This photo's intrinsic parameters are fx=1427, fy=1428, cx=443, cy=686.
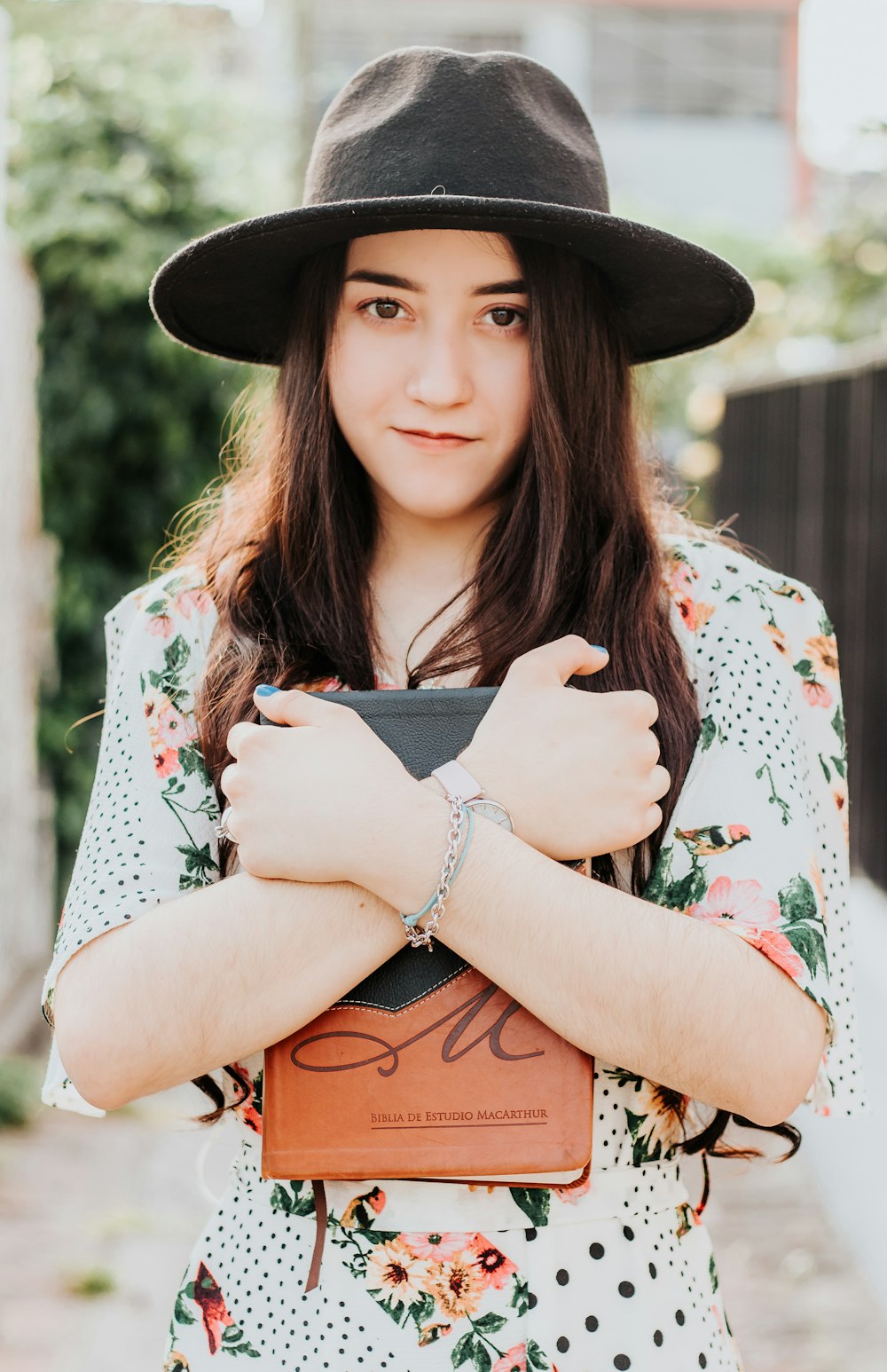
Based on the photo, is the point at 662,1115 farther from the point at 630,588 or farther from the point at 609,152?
the point at 609,152

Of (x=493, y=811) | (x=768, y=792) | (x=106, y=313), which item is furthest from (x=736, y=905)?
(x=106, y=313)

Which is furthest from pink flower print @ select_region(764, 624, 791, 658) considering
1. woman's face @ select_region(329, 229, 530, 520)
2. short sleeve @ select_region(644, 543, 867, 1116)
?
woman's face @ select_region(329, 229, 530, 520)

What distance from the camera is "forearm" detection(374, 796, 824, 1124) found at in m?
1.25

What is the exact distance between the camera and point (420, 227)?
58.2 inches

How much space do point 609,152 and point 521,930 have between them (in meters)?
22.4

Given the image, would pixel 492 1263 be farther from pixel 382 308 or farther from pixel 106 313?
pixel 106 313

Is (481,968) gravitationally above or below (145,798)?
below

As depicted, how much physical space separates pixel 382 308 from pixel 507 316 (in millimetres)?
139

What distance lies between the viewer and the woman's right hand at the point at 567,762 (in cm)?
131

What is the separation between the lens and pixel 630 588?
1.57 metres

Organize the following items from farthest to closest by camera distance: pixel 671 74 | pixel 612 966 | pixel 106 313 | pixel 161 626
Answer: pixel 671 74 → pixel 106 313 → pixel 161 626 → pixel 612 966

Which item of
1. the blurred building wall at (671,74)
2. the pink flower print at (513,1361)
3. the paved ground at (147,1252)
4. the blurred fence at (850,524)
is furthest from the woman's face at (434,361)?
the blurred building wall at (671,74)

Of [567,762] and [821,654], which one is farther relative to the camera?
[821,654]

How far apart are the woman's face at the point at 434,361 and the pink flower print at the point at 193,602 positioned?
9.5 inches
